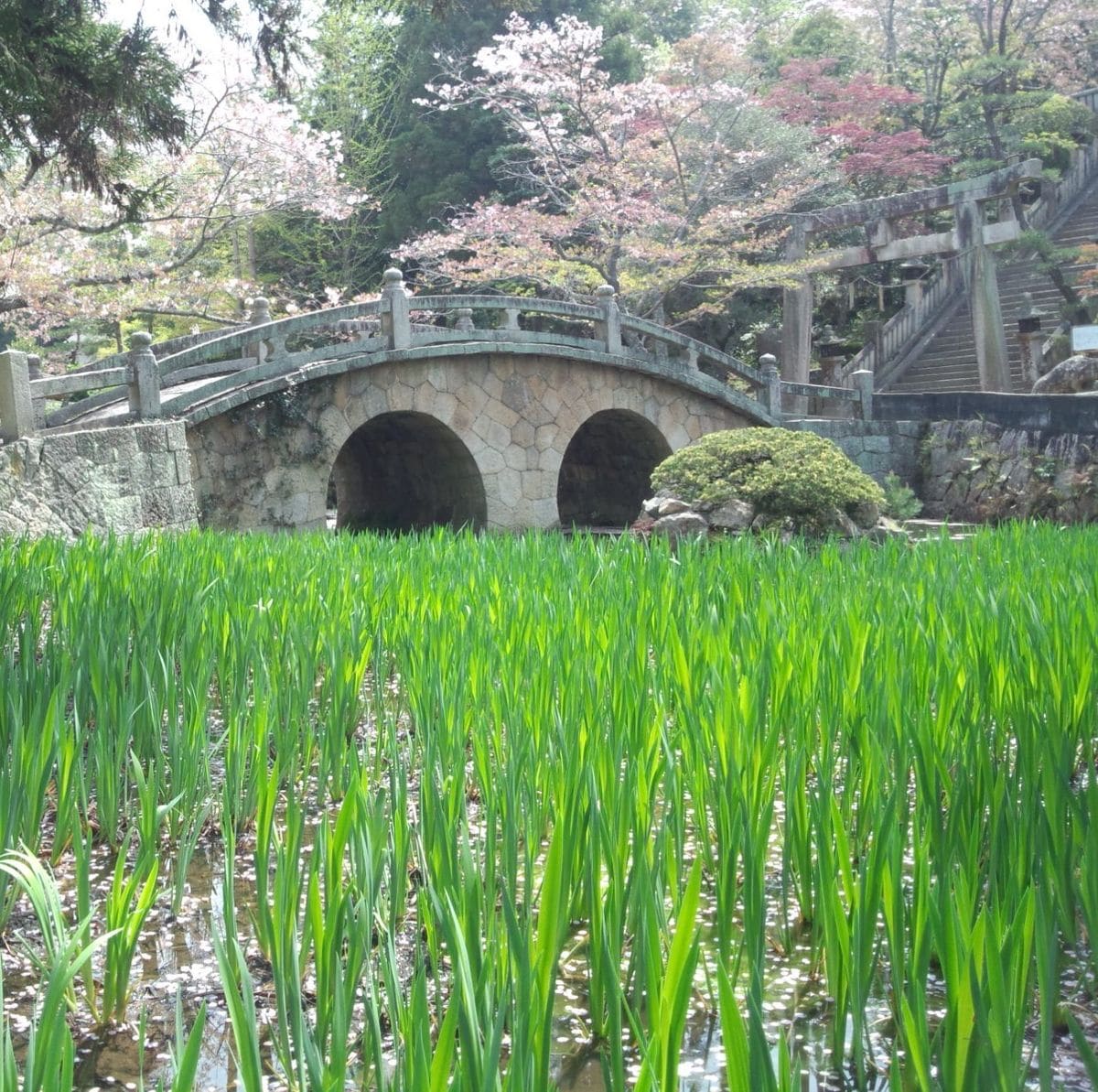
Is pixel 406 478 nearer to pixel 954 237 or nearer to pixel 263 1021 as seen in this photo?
pixel 954 237

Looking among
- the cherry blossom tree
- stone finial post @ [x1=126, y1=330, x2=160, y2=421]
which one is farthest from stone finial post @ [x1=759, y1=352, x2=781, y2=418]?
stone finial post @ [x1=126, y1=330, x2=160, y2=421]

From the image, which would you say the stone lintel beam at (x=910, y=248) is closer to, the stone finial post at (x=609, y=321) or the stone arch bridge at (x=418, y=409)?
the stone arch bridge at (x=418, y=409)

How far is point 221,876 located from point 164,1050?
0.78 metres

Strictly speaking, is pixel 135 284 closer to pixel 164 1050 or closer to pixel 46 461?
pixel 46 461

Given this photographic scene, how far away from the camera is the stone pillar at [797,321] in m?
16.3

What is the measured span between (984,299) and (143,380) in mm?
10702

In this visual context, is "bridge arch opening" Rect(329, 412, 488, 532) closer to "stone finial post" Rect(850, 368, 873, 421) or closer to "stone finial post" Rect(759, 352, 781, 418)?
"stone finial post" Rect(759, 352, 781, 418)

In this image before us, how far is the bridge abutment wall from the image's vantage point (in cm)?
1146

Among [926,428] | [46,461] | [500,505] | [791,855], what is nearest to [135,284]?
[500,505]

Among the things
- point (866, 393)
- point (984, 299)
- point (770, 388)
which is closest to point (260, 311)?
point (770, 388)

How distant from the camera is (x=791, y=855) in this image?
7.09 ft

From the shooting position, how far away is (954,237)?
50.5 feet

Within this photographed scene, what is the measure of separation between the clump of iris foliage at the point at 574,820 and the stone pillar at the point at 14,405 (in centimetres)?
455

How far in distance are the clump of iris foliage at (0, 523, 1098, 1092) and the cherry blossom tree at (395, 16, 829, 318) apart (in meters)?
12.8
